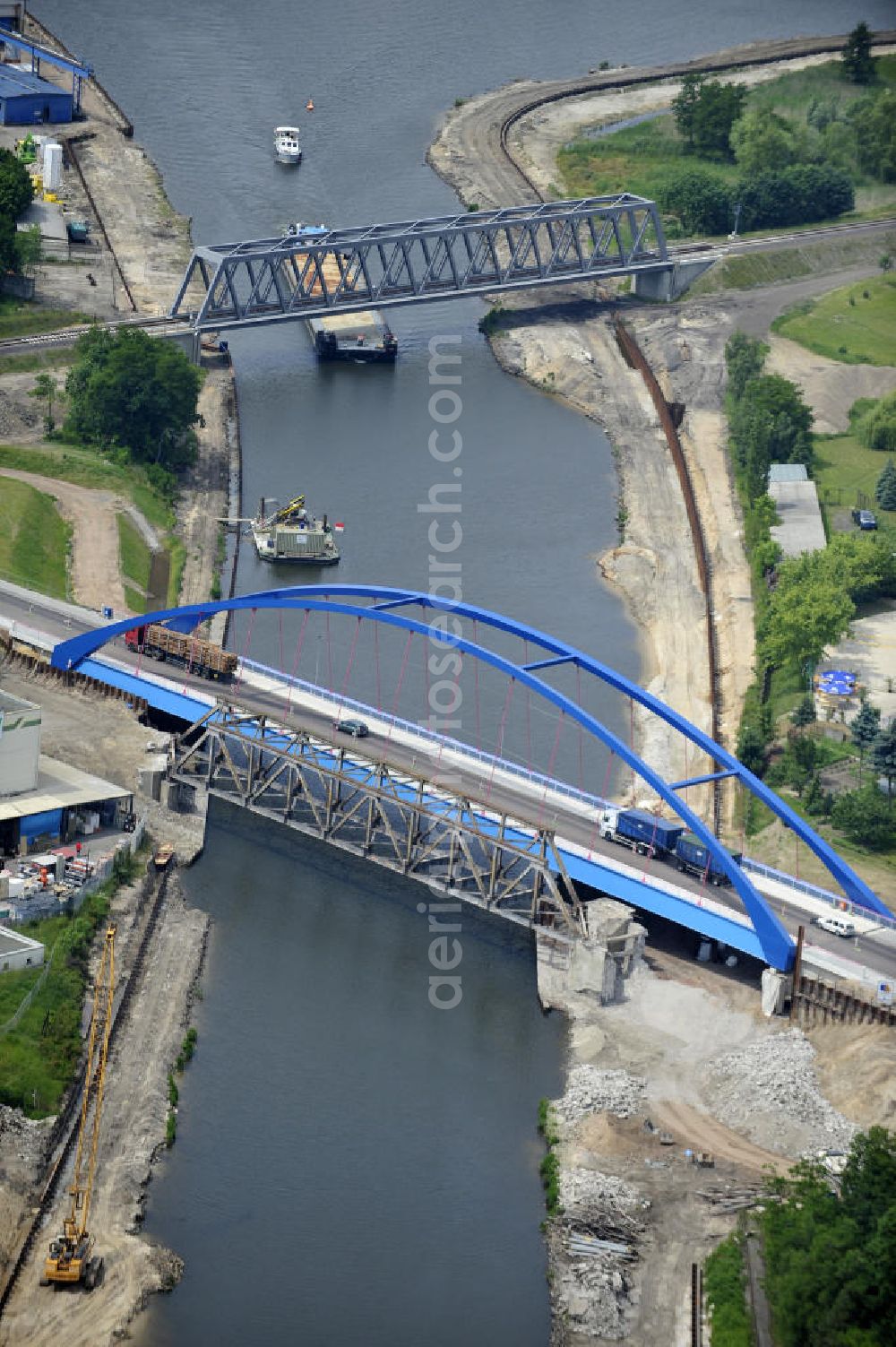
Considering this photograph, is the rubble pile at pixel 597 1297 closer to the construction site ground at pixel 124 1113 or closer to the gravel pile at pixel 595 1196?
the gravel pile at pixel 595 1196

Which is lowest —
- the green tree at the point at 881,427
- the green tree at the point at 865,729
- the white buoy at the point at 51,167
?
the green tree at the point at 865,729

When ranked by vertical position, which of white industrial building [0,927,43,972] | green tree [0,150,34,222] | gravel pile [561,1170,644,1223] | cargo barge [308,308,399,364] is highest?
green tree [0,150,34,222]

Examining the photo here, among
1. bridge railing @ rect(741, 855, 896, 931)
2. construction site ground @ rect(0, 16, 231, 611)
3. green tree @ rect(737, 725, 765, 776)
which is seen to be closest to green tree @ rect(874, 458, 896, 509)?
green tree @ rect(737, 725, 765, 776)

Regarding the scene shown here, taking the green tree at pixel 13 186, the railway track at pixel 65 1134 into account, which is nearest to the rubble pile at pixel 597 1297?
the railway track at pixel 65 1134

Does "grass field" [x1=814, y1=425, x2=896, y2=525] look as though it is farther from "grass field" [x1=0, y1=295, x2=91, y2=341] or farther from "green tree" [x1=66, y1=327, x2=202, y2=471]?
"grass field" [x1=0, y1=295, x2=91, y2=341]

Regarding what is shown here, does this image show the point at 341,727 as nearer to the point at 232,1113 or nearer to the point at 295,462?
the point at 232,1113

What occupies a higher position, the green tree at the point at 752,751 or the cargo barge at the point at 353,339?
the cargo barge at the point at 353,339

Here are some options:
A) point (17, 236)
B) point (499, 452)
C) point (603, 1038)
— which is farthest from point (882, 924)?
point (17, 236)
